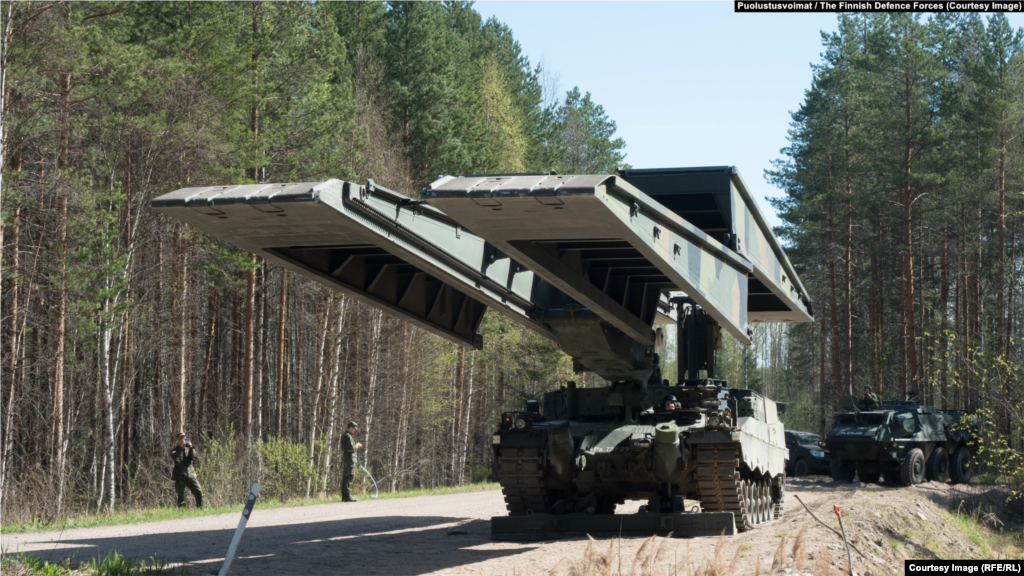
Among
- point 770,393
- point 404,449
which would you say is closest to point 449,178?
point 404,449

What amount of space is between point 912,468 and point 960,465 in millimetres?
3268

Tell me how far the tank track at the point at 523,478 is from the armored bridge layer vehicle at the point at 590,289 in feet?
0.06

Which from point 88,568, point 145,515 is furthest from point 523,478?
point 145,515

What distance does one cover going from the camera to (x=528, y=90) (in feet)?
134

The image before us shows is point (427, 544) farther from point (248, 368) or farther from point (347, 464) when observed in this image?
point (248, 368)

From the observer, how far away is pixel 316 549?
32.9 feet

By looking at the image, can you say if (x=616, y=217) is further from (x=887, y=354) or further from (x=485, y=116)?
(x=887, y=354)

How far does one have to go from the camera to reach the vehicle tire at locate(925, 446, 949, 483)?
71.5ft

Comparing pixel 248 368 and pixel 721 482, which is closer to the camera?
pixel 721 482

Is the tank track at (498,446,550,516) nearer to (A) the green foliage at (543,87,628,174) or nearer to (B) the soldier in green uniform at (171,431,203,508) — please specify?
(B) the soldier in green uniform at (171,431,203,508)

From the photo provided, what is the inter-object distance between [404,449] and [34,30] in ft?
55.2

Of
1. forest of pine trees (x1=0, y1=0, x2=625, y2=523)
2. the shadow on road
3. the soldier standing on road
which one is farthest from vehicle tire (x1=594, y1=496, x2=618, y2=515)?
the soldier standing on road

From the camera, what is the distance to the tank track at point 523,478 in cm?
1139

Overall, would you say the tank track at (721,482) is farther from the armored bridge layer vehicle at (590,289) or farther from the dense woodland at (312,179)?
the dense woodland at (312,179)
